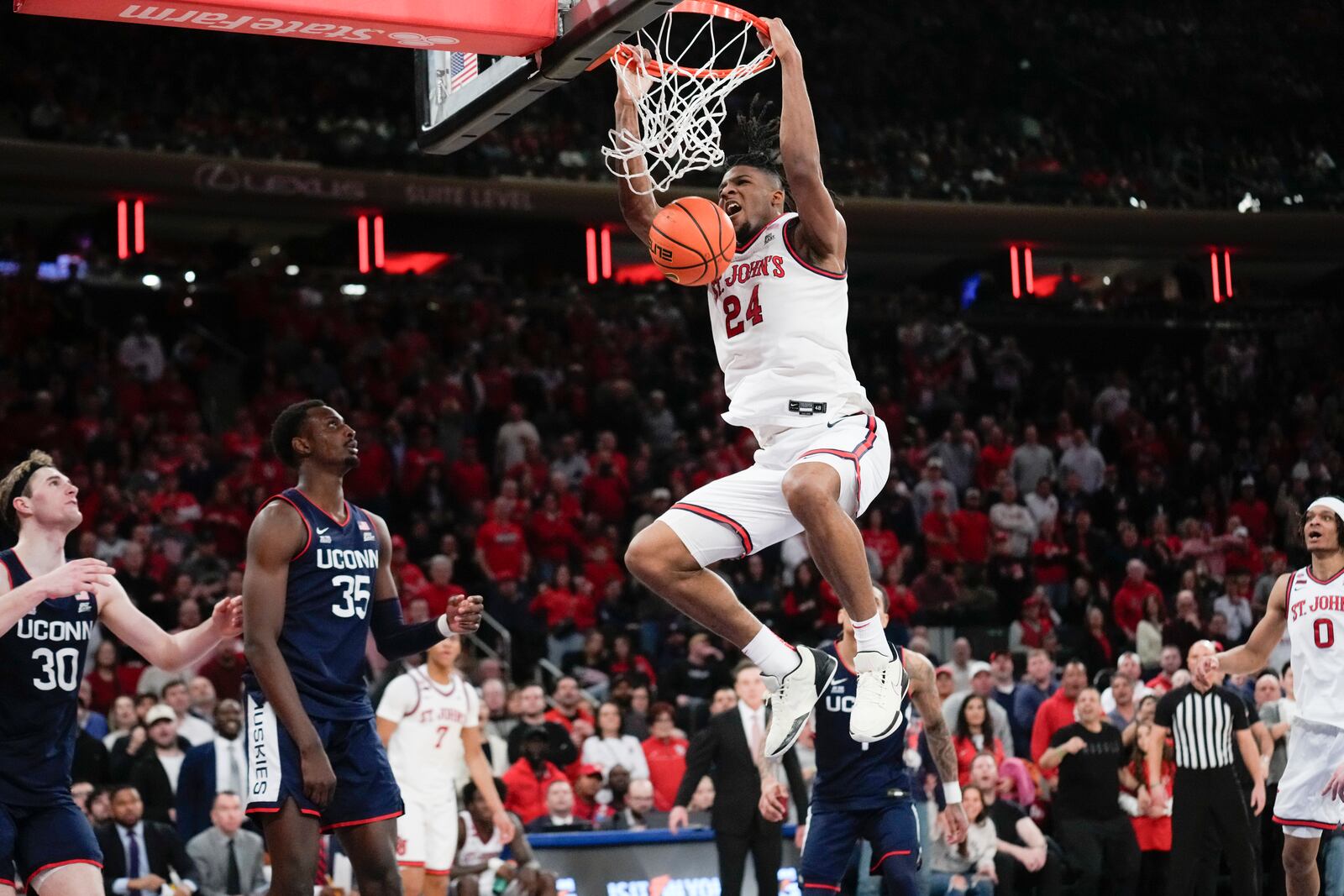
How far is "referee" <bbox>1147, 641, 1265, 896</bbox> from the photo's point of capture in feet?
35.4

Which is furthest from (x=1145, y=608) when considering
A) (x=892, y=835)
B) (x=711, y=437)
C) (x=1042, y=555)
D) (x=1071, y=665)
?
(x=892, y=835)

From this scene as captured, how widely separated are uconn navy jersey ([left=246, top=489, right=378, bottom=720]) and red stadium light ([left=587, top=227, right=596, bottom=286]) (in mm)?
16373

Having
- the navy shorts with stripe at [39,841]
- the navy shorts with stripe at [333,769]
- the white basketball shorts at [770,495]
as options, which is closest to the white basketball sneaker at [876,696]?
the white basketball shorts at [770,495]

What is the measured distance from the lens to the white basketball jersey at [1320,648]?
8.37 metres

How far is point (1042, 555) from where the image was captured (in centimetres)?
1759

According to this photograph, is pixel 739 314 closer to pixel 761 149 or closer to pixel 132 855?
pixel 761 149

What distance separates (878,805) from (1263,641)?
91.1 inches

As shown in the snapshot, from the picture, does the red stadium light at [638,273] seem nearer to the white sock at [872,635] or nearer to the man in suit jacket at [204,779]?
the man in suit jacket at [204,779]

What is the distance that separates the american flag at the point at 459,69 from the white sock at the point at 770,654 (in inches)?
97.4

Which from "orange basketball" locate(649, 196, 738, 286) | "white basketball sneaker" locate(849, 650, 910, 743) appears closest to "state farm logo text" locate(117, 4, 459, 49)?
"orange basketball" locate(649, 196, 738, 286)

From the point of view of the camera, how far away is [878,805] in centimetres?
810

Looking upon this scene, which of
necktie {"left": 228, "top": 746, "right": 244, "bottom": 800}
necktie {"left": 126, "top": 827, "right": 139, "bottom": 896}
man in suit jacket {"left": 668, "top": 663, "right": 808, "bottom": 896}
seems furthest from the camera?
necktie {"left": 228, "top": 746, "right": 244, "bottom": 800}

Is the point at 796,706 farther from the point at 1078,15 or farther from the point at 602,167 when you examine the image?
the point at 1078,15

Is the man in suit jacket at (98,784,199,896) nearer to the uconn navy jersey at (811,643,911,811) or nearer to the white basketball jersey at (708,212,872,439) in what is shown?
the uconn navy jersey at (811,643,911,811)
